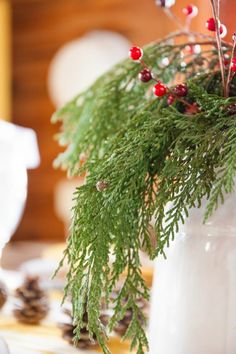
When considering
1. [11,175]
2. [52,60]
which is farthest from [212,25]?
[52,60]

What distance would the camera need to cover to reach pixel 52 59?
15.4 feet

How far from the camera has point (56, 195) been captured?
4.57 meters

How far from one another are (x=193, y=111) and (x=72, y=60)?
12.8ft

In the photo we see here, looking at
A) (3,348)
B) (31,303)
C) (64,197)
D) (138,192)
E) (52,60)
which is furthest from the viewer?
(52,60)

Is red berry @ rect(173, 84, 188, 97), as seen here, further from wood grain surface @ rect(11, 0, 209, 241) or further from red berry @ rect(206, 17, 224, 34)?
wood grain surface @ rect(11, 0, 209, 241)

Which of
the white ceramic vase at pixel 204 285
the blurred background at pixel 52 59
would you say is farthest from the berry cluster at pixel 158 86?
the blurred background at pixel 52 59

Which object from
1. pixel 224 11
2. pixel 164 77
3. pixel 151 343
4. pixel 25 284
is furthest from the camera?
pixel 224 11

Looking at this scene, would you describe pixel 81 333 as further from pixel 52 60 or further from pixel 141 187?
pixel 52 60

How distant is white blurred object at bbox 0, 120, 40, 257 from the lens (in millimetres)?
867

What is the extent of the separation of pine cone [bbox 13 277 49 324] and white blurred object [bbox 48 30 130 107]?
135 inches

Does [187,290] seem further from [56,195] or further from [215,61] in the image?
[56,195]

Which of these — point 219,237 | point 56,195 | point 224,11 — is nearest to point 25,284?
point 219,237

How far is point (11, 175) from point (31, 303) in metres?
0.23

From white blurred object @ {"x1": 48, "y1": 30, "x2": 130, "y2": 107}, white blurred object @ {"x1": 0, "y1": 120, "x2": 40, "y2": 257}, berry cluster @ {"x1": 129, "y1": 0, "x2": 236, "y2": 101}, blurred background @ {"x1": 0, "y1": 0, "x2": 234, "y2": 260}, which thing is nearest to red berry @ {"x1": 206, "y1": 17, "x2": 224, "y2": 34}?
berry cluster @ {"x1": 129, "y1": 0, "x2": 236, "y2": 101}
